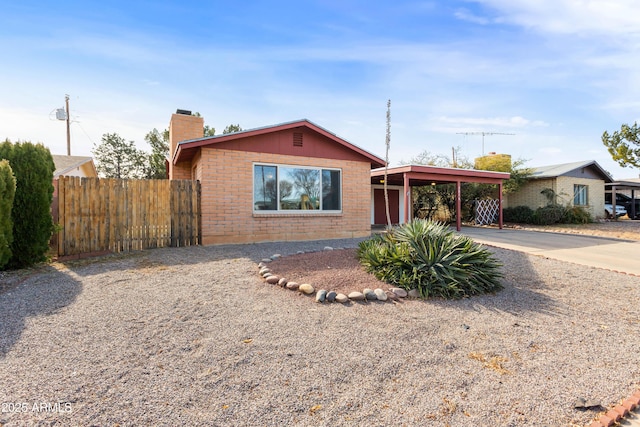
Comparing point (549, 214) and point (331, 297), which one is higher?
point (549, 214)

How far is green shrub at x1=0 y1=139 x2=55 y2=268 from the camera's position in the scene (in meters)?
6.06

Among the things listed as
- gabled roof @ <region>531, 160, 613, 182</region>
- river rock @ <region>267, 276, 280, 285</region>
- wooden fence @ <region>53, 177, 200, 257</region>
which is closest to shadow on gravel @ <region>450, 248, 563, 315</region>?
river rock @ <region>267, 276, 280, 285</region>

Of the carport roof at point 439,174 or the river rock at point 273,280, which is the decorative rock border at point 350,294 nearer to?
the river rock at point 273,280

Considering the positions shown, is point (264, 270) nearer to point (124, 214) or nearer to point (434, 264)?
point (434, 264)

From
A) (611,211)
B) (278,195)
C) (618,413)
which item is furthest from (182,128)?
(611,211)

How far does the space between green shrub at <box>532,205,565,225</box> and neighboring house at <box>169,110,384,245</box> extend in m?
12.4

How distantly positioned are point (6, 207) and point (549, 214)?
21.5 meters

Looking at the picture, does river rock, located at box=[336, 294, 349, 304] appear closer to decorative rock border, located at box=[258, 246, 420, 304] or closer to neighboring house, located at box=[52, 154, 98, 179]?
decorative rock border, located at box=[258, 246, 420, 304]

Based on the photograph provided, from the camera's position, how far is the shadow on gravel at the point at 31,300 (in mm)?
3156

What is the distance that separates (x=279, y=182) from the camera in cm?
934

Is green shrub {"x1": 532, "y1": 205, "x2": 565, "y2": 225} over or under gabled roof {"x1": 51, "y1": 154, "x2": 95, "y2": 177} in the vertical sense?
under

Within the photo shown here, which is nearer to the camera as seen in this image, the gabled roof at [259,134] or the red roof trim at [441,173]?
the gabled roof at [259,134]

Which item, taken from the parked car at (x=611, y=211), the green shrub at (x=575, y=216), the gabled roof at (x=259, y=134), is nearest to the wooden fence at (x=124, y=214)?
the gabled roof at (x=259, y=134)

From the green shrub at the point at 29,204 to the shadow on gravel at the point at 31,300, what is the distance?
89 centimetres
